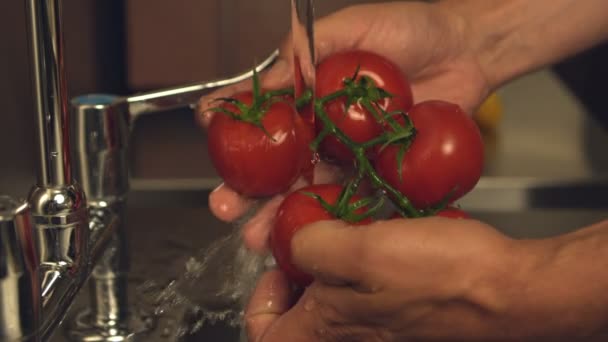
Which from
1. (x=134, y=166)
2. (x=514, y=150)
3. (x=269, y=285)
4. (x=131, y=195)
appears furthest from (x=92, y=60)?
(x=269, y=285)

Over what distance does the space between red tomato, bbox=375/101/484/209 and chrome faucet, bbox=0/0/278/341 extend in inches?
5.9

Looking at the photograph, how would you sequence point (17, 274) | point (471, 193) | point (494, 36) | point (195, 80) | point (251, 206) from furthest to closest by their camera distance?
point (195, 80) < point (471, 193) < point (494, 36) < point (251, 206) < point (17, 274)

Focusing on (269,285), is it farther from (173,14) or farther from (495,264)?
(173,14)

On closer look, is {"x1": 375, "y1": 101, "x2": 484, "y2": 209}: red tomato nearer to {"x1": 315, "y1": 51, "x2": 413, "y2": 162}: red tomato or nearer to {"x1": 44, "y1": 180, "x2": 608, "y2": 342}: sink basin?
{"x1": 315, "y1": 51, "x2": 413, "y2": 162}: red tomato

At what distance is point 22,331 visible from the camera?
23.0 inches

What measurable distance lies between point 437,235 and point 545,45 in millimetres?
551

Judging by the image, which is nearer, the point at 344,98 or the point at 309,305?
the point at 309,305

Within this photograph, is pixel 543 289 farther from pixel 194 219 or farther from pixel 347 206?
pixel 194 219

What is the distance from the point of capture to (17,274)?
57cm

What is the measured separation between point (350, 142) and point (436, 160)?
0.07m

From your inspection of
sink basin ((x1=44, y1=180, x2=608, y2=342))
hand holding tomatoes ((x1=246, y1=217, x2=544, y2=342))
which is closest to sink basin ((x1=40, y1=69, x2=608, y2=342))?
sink basin ((x1=44, y1=180, x2=608, y2=342))

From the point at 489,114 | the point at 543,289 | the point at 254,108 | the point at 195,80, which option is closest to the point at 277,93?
the point at 254,108

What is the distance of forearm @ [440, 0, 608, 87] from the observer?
1.07 meters

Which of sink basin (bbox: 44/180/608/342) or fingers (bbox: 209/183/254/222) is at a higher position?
fingers (bbox: 209/183/254/222)
